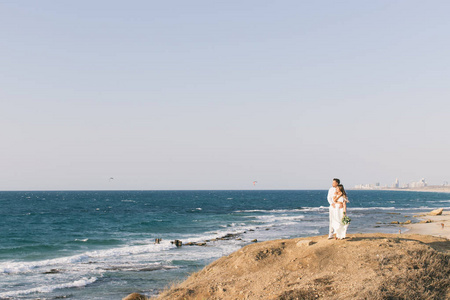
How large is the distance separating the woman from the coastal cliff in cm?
40

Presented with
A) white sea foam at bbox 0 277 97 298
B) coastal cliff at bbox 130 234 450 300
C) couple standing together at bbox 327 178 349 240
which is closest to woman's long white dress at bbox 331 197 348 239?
couple standing together at bbox 327 178 349 240

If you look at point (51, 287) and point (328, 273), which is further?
point (51, 287)

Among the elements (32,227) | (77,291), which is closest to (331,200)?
(77,291)

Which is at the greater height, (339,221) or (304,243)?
(339,221)

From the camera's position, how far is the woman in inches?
574

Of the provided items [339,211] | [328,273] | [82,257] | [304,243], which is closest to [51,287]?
[82,257]

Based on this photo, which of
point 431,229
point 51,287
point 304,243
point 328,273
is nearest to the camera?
point 328,273

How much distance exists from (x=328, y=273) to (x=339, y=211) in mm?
3266

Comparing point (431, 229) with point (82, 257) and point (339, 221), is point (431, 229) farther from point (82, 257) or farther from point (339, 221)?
point (82, 257)

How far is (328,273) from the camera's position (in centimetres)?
1195

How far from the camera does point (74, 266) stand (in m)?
27.0

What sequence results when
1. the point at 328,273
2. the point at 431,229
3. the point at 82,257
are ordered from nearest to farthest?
the point at 328,273 < the point at 82,257 < the point at 431,229

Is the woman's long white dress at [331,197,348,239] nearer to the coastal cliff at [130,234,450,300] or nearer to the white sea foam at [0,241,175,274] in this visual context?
the coastal cliff at [130,234,450,300]

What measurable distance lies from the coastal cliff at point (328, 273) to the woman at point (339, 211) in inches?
15.8
